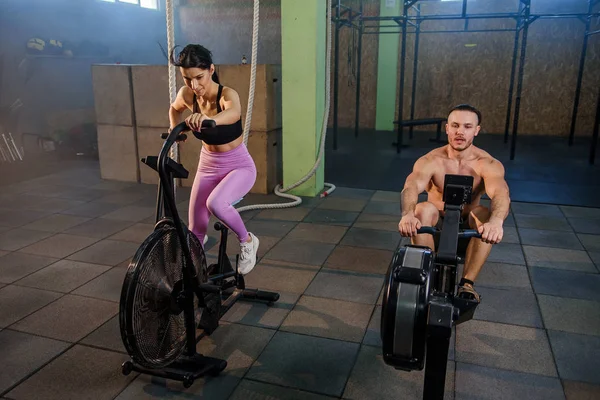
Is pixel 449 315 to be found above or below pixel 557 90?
below

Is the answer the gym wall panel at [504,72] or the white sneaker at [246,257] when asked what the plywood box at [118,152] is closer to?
the white sneaker at [246,257]

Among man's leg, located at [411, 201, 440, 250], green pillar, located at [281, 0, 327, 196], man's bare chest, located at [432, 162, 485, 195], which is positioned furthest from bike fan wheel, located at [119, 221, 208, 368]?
green pillar, located at [281, 0, 327, 196]

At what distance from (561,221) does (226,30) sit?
321 inches

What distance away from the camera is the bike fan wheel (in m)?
1.73

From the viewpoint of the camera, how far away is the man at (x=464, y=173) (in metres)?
2.39

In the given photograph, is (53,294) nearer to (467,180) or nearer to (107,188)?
(467,180)

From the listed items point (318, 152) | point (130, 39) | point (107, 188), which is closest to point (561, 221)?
point (318, 152)

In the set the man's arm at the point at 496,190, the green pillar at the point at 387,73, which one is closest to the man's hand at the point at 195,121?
the man's arm at the point at 496,190

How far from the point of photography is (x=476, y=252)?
2.50 metres

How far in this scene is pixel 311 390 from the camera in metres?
1.99

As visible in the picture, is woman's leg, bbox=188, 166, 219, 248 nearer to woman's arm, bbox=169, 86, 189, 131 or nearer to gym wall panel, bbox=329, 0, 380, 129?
woman's arm, bbox=169, 86, 189, 131

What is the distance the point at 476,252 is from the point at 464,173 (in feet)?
1.33

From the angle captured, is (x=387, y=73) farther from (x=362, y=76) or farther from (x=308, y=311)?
(x=308, y=311)

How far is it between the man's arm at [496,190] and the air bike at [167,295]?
4.30ft
